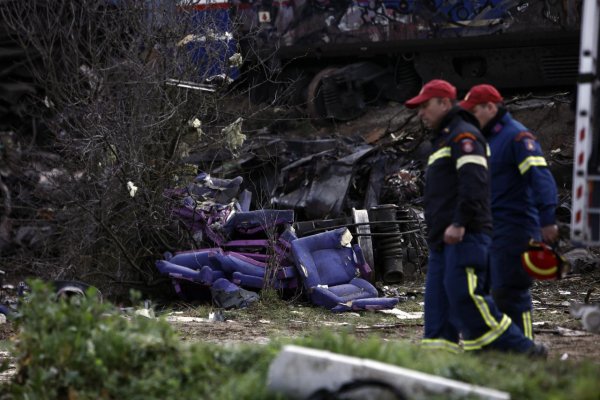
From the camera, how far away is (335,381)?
15.9 feet

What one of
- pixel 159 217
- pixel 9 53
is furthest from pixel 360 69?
pixel 159 217

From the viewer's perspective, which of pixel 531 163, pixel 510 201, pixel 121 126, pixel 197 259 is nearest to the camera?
pixel 531 163

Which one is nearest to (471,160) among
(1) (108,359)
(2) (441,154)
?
(2) (441,154)

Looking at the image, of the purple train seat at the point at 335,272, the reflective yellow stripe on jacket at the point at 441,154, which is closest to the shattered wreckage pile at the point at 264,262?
the purple train seat at the point at 335,272

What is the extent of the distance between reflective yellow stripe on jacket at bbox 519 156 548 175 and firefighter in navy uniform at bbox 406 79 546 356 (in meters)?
0.43

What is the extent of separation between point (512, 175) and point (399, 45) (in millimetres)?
13394

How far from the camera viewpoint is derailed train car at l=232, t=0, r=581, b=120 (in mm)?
19062

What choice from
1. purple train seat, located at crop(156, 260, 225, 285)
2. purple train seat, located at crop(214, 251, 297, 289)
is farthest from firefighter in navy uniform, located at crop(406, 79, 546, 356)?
purple train seat, located at crop(156, 260, 225, 285)

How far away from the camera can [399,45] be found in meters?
20.3

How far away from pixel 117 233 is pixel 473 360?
7381mm

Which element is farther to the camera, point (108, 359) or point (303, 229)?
point (303, 229)

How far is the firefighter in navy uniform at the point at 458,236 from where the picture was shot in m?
6.48

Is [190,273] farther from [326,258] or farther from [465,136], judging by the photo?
[465,136]

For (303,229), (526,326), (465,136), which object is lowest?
(526,326)
